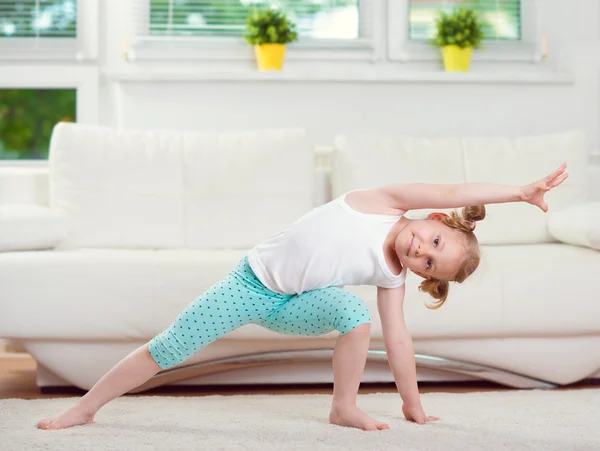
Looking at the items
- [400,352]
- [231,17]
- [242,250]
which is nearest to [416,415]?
[400,352]

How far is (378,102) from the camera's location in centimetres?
338

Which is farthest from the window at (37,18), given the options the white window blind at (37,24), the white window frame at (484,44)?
the white window frame at (484,44)

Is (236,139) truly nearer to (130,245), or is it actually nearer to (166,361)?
(130,245)

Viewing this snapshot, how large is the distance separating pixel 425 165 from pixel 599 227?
2.19 feet

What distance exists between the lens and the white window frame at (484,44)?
11.4 feet

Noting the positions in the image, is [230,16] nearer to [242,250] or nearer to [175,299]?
[242,250]

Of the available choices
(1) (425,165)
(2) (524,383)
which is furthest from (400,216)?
(1) (425,165)

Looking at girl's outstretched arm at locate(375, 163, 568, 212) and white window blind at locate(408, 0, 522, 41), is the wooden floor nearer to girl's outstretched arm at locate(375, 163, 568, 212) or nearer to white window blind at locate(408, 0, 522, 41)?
girl's outstretched arm at locate(375, 163, 568, 212)

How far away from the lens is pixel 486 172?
2.82 meters

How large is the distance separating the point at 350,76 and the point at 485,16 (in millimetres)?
692

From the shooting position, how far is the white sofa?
2.17 metres

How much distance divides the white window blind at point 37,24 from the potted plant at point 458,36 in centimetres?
151

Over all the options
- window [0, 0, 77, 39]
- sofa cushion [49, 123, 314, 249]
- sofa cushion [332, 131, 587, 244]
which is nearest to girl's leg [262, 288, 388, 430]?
sofa cushion [49, 123, 314, 249]

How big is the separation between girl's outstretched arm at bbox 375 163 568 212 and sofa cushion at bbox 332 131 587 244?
0.93 m
